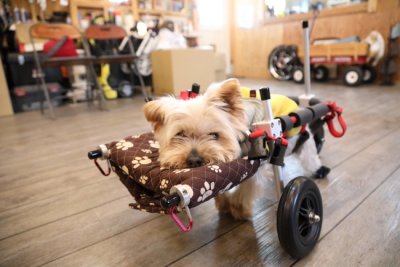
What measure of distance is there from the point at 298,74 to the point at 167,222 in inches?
172

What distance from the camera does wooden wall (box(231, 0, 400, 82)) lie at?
4363 mm

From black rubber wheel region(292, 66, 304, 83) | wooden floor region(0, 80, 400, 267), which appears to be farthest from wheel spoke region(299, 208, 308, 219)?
black rubber wheel region(292, 66, 304, 83)

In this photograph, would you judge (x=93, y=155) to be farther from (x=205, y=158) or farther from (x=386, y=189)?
(x=386, y=189)

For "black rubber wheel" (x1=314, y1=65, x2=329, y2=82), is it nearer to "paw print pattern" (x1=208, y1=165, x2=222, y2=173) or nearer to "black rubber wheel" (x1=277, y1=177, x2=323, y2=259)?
"black rubber wheel" (x1=277, y1=177, x2=323, y2=259)

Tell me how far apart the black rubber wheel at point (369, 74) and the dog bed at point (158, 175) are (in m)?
4.39

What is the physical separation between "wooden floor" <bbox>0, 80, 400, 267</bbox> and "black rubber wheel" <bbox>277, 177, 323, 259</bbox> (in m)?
0.06

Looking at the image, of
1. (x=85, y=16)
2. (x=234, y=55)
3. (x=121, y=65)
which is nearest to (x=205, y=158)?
(x=121, y=65)

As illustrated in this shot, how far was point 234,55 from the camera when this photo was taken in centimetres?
678

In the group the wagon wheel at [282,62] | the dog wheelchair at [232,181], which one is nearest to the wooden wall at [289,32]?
the wagon wheel at [282,62]

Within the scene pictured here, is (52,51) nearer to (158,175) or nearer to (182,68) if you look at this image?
(182,68)

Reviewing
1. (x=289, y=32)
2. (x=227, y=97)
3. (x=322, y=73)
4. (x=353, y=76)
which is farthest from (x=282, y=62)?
(x=227, y=97)

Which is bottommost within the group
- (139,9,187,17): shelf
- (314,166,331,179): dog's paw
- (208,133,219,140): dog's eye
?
(314,166,331,179): dog's paw

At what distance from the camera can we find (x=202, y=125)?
94cm

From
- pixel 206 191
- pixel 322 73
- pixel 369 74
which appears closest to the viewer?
pixel 206 191
